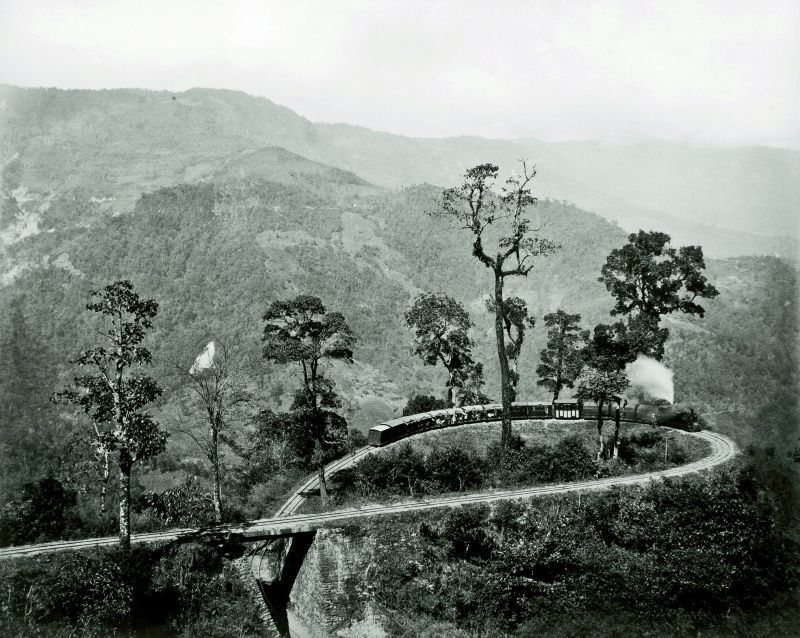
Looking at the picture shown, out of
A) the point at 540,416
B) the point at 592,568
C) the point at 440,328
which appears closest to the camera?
the point at 592,568

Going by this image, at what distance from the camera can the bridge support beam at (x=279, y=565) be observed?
25.8 m

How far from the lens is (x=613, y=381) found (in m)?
33.8

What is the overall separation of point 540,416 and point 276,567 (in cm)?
2426

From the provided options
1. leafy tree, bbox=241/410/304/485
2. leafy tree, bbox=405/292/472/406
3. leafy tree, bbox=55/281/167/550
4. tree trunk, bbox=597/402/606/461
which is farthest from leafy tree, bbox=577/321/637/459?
leafy tree, bbox=55/281/167/550

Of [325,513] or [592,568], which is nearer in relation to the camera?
[592,568]

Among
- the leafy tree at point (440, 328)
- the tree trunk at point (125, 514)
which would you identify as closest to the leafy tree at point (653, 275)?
the leafy tree at point (440, 328)

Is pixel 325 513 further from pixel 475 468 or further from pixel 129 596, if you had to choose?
pixel 475 468

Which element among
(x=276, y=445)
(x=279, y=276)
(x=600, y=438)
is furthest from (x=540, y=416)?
(x=279, y=276)

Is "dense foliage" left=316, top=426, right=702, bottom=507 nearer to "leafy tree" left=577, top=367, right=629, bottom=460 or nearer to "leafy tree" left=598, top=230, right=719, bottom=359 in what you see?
"leafy tree" left=577, top=367, right=629, bottom=460

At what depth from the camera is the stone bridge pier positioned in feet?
82.0

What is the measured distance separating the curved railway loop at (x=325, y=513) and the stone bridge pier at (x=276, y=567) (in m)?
0.77

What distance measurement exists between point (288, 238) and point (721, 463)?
82480mm

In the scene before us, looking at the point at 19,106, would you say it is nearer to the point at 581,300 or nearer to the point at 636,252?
the point at 581,300

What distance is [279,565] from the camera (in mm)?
26734
